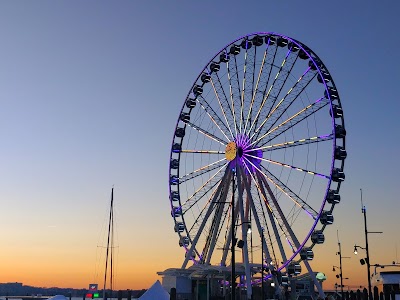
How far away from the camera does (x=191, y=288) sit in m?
61.5

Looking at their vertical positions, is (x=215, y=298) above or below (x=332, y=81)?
below

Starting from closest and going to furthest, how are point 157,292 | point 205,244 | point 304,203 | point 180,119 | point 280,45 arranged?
point 304,203, point 157,292, point 280,45, point 205,244, point 180,119

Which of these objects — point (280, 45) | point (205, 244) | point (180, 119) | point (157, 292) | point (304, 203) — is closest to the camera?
point (304, 203)

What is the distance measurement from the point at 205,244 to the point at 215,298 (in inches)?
268

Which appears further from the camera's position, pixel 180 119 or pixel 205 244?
pixel 180 119

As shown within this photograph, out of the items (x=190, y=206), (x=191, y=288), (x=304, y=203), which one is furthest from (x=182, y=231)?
(x=304, y=203)

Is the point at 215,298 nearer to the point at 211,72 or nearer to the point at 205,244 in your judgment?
the point at 205,244

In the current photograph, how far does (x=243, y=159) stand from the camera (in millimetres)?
51875

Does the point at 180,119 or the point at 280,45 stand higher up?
the point at 280,45

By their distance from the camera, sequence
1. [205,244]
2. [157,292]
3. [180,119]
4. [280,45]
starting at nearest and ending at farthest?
[157,292] < [280,45] < [205,244] < [180,119]

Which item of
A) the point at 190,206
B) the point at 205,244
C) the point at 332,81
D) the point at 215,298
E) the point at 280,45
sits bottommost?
the point at 215,298

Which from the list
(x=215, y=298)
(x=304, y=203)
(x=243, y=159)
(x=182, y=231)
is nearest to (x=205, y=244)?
(x=182, y=231)

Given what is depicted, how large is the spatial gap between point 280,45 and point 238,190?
14362 mm

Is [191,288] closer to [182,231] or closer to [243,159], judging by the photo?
[182,231]
